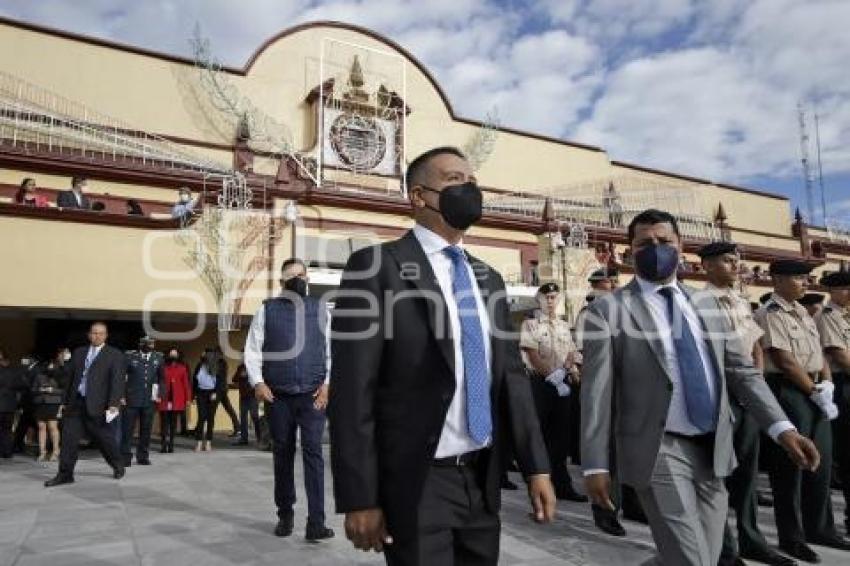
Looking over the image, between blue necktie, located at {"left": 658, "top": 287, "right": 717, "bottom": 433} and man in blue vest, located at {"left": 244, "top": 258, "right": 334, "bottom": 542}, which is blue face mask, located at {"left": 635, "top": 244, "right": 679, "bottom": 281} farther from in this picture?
man in blue vest, located at {"left": 244, "top": 258, "right": 334, "bottom": 542}

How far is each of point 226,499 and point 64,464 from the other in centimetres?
264

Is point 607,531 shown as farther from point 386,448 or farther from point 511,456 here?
point 386,448

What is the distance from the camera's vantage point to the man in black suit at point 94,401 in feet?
25.4

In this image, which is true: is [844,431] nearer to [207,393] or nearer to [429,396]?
[429,396]

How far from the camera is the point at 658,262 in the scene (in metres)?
3.14

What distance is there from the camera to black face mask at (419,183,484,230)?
2459mm

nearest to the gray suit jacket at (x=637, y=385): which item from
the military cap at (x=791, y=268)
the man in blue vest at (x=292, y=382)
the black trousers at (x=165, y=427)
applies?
the military cap at (x=791, y=268)

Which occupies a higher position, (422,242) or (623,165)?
(623,165)

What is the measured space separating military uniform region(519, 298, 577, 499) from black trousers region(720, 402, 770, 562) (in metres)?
2.09

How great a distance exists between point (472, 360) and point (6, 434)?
36.5 ft

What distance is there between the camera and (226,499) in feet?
20.9

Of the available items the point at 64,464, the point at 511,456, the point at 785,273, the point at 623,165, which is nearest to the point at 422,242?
the point at 511,456

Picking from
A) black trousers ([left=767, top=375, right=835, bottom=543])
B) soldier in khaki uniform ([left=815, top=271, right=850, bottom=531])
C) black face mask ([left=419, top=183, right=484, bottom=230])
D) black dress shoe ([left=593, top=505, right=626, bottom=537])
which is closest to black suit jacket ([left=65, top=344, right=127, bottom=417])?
black dress shoe ([left=593, top=505, right=626, bottom=537])

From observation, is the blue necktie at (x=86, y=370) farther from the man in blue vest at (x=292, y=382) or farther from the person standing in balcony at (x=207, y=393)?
the man in blue vest at (x=292, y=382)
